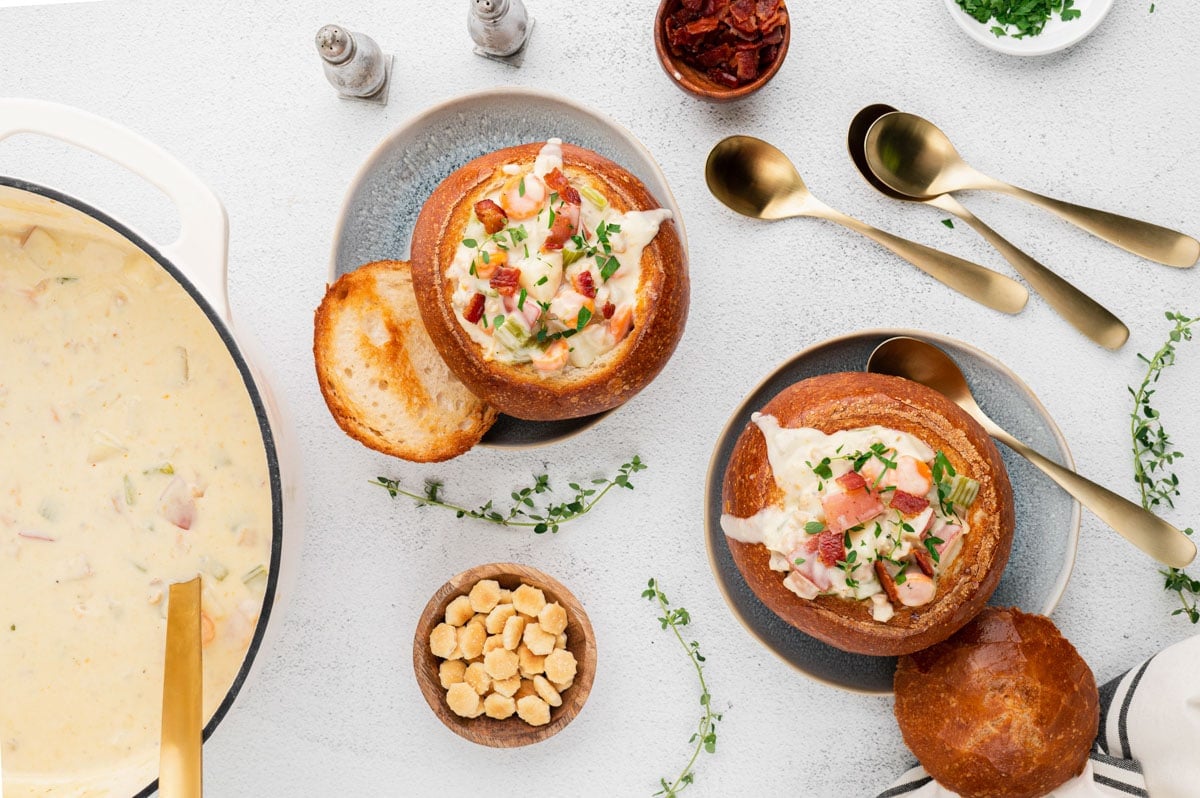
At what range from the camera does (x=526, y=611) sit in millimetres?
2123

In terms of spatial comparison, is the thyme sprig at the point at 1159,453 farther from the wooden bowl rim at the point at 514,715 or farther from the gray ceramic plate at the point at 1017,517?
the wooden bowl rim at the point at 514,715

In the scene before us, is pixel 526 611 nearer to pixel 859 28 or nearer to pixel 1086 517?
pixel 1086 517

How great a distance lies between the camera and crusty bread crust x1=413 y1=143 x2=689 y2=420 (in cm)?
191

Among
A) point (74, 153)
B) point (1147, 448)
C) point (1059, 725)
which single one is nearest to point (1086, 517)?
point (1147, 448)

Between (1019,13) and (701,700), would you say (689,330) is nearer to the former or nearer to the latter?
(701,700)

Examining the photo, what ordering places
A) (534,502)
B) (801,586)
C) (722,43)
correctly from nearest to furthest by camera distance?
(801,586) → (722,43) → (534,502)

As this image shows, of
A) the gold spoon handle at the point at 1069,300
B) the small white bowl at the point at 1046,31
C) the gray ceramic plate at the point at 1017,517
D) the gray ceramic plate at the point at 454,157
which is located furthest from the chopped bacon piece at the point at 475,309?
the small white bowl at the point at 1046,31

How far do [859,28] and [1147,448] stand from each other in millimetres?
1108

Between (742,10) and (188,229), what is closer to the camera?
(188,229)

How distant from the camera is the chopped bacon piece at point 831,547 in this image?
1.81 metres

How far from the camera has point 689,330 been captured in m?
2.22

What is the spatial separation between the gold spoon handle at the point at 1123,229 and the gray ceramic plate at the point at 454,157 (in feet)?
2.59

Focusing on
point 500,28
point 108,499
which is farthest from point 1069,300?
point 108,499

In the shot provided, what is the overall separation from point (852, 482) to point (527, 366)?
640 mm
